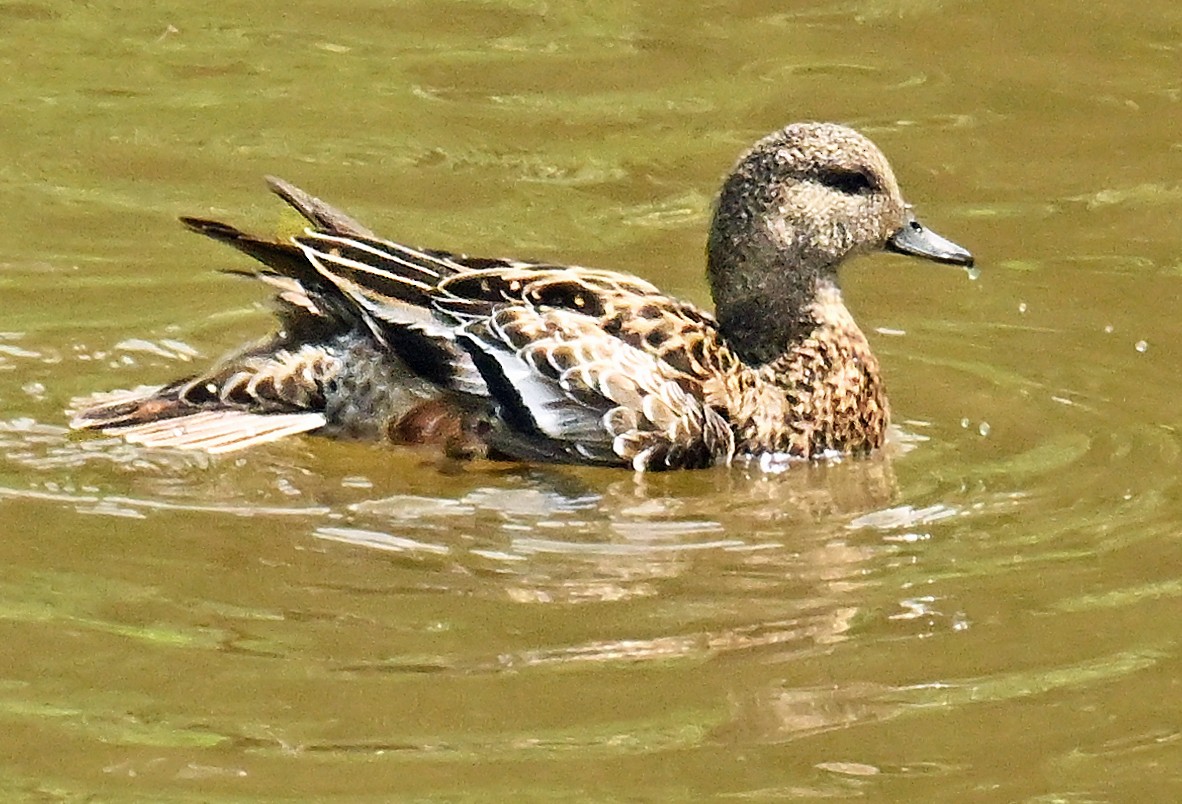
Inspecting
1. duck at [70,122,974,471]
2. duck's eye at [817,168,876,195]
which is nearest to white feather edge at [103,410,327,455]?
duck at [70,122,974,471]

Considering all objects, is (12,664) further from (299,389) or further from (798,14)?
(798,14)

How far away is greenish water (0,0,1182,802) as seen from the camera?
599cm

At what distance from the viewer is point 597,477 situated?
843cm

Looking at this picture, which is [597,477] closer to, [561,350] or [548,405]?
[548,405]

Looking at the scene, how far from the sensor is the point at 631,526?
7.89 meters

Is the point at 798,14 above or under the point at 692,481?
above

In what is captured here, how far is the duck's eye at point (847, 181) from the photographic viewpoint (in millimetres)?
8984

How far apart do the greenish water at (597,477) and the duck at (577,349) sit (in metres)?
0.16

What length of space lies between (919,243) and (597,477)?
164cm

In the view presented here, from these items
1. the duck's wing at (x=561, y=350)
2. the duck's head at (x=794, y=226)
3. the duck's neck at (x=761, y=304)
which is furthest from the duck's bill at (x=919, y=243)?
the duck's wing at (x=561, y=350)

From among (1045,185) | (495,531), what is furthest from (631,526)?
(1045,185)

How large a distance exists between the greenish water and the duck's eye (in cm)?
94

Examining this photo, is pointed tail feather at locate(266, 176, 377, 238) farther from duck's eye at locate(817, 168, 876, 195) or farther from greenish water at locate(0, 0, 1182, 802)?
duck's eye at locate(817, 168, 876, 195)

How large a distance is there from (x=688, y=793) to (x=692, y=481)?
2.88m
